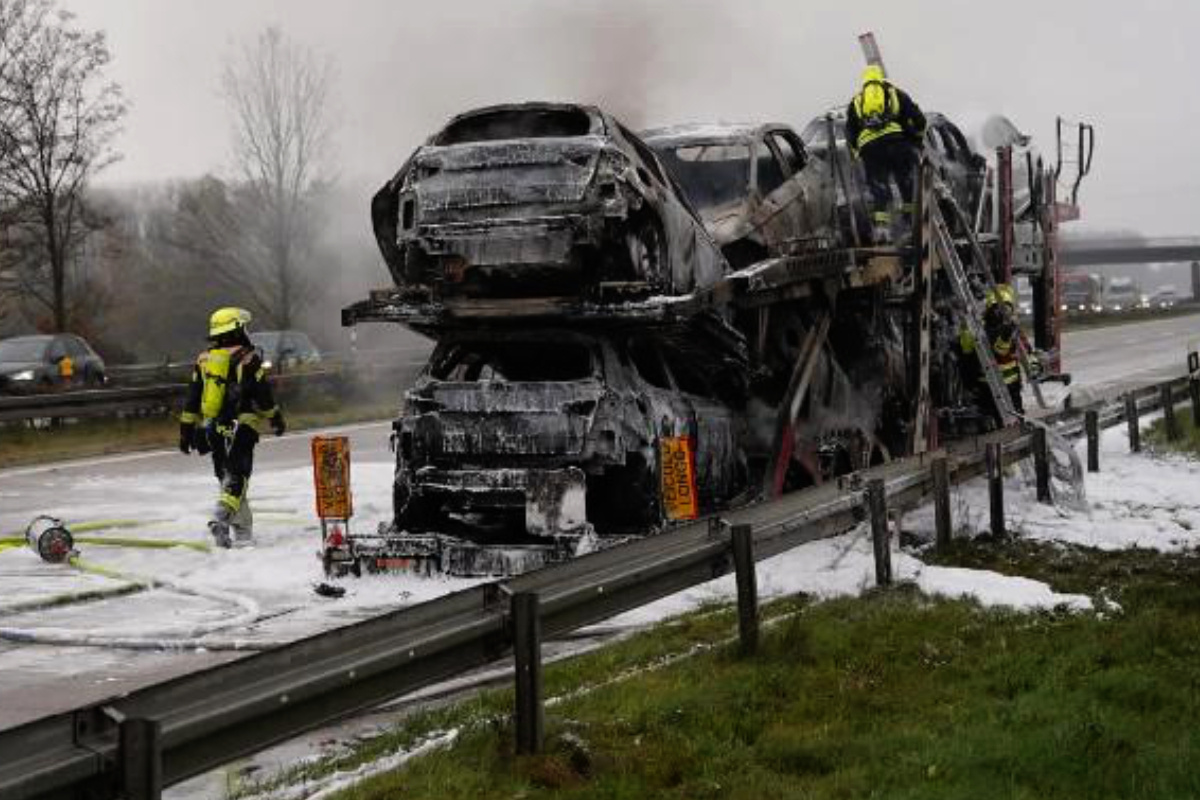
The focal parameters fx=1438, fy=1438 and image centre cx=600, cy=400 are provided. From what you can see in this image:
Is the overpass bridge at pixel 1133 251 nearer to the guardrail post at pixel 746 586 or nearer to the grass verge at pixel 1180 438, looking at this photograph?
the grass verge at pixel 1180 438

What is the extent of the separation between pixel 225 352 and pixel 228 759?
709 cm

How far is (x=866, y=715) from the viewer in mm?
5223

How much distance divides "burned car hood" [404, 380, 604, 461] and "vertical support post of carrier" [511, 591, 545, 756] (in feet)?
11.8

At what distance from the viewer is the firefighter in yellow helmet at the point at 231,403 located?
33.7 feet

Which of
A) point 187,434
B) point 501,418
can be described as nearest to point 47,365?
point 187,434

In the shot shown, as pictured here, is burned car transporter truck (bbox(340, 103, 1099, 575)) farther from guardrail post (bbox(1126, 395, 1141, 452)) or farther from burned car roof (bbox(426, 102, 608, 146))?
guardrail post (bbox(1126, 395, 1141, 452))

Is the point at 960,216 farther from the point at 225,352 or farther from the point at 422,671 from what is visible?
the point at 422,671

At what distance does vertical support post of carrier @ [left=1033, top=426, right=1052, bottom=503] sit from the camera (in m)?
10.4

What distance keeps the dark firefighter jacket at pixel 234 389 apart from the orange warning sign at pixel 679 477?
338 centimetres

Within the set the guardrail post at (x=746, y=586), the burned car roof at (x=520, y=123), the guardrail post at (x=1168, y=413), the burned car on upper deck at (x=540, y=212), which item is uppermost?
the burned car roof at (x=520, y=123)

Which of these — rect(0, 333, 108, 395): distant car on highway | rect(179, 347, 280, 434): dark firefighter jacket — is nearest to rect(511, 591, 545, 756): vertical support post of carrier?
rect(179, 347, 280, 434): dark firefighter jacket

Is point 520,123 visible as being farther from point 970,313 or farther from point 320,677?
point 320,677

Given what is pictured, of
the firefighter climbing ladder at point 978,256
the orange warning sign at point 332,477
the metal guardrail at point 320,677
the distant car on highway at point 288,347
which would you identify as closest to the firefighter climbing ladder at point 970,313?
the firefighter climbing ladder at point 978,256

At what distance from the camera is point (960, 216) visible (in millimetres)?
12047
